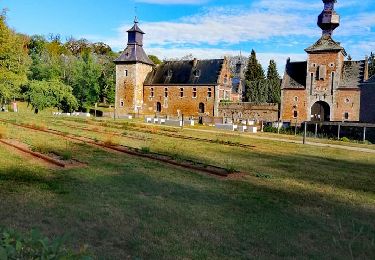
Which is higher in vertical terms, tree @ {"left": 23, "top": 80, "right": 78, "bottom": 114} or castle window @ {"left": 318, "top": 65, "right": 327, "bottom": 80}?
castle window @ {"left": 318, "top": 65, "right": 327, "bottom": 80}

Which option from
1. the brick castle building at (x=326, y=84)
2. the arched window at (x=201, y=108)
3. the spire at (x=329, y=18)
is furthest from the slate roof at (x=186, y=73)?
the spire at (x=329, y=18)

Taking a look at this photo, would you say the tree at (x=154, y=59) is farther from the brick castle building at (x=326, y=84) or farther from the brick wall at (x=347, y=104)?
the brick wall at (x=347, y=104)

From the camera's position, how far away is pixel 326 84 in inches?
2082

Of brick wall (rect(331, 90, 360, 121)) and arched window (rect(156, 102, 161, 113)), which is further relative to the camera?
arched window (rect(156, 102, 161, 113))

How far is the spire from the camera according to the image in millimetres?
53188

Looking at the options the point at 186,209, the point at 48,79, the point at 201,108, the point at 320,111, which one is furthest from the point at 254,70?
the point at 186,209

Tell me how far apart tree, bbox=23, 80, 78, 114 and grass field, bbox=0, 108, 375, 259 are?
40.3 meters

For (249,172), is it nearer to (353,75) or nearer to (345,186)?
(345,186)

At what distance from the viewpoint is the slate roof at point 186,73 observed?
6033 centimetres

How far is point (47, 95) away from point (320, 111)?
38.3 metres

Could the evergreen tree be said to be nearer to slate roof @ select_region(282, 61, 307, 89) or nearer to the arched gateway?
slate roof @ select_region(282, 61, 307, 89)

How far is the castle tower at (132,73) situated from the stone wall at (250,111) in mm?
14545

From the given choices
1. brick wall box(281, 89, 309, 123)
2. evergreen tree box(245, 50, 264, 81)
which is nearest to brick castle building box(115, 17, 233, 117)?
Answer: brick wall box(281, 89, 309, 123)

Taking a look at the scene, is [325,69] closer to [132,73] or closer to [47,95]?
[132,73]
